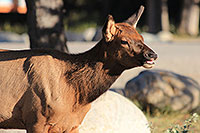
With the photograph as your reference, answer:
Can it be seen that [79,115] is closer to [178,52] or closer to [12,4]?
[178,52]

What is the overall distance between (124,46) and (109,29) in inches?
7.7

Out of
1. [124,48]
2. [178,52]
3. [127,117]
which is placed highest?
[124,48]

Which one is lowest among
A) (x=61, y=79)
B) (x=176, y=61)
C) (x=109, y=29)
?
(x=176, y=61)

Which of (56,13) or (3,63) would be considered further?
(56,13)

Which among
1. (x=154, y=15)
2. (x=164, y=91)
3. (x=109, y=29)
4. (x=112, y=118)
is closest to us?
(x=109, y=29)

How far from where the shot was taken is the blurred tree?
24.7 meters

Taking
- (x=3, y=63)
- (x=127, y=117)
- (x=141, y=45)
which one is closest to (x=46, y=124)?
(x=3, y=63)

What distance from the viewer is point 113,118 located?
5133mm

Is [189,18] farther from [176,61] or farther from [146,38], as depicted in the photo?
[176,61]

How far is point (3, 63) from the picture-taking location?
13.3 feet

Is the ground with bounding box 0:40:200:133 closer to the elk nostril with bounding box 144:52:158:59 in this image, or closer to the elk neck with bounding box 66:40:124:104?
the elk neck with bounding box 66:40:124:104

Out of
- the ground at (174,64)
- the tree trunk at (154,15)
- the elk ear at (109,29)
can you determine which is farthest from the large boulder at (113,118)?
the tree trunk at (154,15)

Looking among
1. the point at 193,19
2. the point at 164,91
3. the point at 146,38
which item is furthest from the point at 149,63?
the point at 193,19

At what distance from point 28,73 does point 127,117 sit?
1.72 m
